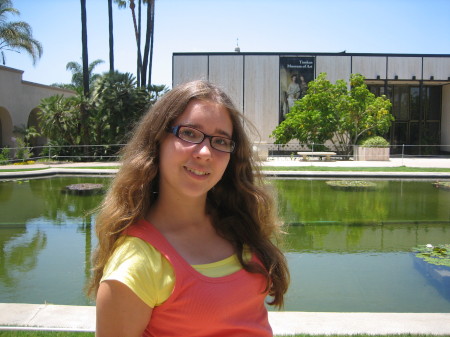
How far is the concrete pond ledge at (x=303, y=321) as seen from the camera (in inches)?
141

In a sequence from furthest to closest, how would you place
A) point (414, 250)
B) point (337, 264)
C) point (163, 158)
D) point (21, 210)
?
1. point (21, 210)
2. point (414, 250)
3. point (337, 264)
4. point (163, 158)

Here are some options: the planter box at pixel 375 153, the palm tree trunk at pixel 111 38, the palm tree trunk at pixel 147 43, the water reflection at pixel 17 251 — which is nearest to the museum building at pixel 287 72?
the palm tree trunk at pixel 147 43

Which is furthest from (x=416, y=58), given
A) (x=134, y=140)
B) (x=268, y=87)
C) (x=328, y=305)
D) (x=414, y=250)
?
(x=134, y=140)

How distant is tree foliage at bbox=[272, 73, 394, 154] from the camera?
85.6 ft

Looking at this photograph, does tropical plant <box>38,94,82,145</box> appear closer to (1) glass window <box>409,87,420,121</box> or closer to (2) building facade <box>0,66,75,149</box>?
(2) building facade <box>0,66,75,149</box>

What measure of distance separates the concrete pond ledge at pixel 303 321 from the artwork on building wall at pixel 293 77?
27.9 m

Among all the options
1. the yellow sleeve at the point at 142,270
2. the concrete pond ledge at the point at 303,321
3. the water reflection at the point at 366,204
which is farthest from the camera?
the water reflection at the point at 366,204

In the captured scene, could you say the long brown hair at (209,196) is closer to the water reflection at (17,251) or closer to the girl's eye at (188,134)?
the girl's eye at (188,134)

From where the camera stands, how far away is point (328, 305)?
15.7 feet

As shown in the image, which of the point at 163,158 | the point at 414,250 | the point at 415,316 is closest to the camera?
the point at 163,158

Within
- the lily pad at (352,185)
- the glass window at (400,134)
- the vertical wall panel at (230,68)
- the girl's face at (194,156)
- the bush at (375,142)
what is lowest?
the lily pad at (352,185)

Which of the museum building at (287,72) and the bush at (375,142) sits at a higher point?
the museum building at (287,72)

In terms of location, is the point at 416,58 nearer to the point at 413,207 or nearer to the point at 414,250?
the point at 413,207

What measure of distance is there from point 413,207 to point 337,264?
5173 millimetres
